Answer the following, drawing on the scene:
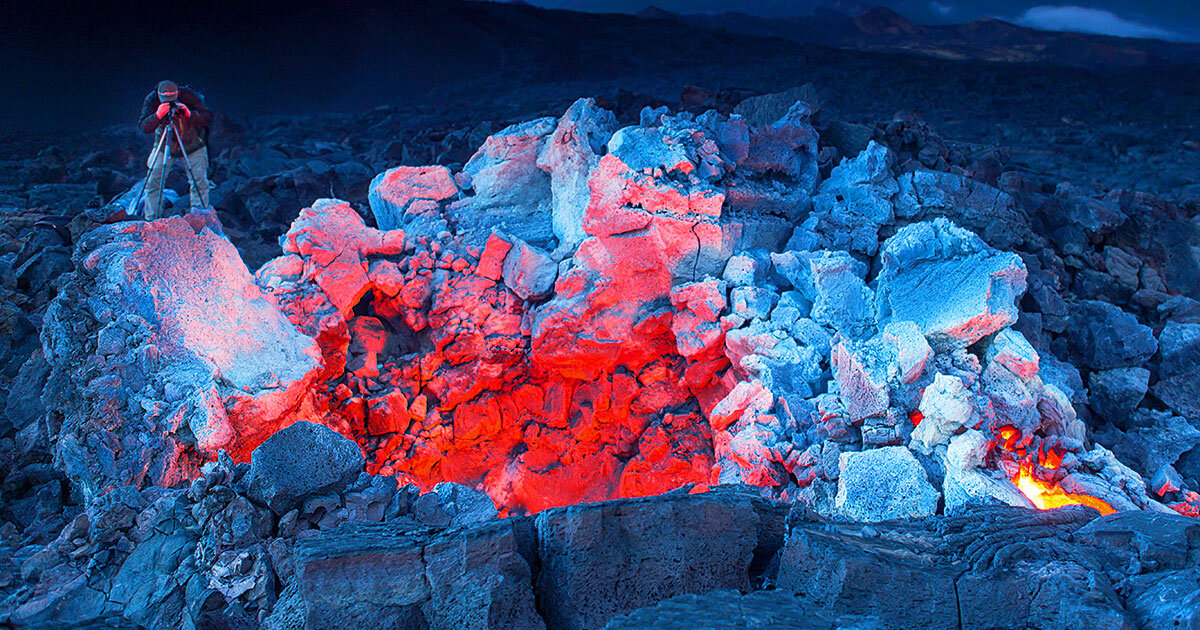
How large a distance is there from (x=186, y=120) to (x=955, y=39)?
56.3 ft

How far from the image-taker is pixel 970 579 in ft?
6.44

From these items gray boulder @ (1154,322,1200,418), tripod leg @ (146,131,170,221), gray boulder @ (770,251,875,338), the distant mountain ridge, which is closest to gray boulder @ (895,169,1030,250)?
gray boulder @ (770,251,875,338)

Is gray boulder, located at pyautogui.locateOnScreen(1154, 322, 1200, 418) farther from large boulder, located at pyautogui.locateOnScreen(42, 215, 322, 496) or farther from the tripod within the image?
the tripod

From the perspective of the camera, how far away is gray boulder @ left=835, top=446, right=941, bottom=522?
3363mm

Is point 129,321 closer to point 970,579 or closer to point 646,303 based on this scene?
point 646,303

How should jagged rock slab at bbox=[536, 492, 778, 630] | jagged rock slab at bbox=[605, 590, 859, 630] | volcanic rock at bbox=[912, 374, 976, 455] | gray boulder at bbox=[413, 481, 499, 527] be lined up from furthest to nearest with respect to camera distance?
volcanic rock at bbox=[912, 374, 976, 455]
gray boulder at bbox=[413, 481, 499, 527]
jagged rock slab at bbox=[536, 492, 778, 630]
jagged rock slab at bbox=[605, 590, 859, 630]

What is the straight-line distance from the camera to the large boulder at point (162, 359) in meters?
3.27

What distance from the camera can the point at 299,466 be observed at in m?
2.82

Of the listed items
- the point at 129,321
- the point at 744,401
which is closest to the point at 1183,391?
the point at 744,401

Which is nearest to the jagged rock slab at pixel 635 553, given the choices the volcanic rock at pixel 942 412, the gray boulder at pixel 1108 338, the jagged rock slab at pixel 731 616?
the jagged rock slab at pixel 731 616

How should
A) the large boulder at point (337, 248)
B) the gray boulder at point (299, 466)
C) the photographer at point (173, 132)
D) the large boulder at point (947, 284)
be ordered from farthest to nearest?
1. the large boulder at point (337, 248)
2. the photographer at point (173, 132)
3. the large boulder at point (947, 284)
4. the gray boulder at point (299, 466)

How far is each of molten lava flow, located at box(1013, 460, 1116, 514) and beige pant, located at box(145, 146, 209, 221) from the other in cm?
519

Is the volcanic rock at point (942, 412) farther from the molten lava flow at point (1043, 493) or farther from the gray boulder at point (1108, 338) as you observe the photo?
the gray boulder at point (1108, 338)

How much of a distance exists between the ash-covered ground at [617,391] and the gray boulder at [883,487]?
2 centimetres
